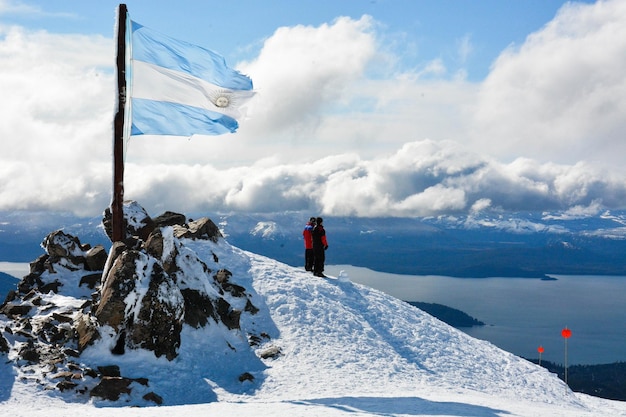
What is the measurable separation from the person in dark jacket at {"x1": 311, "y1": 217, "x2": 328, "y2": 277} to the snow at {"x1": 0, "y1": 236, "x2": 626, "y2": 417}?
62 cm

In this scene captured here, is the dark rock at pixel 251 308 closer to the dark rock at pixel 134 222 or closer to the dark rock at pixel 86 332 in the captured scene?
the dark rock at pixel 134 222

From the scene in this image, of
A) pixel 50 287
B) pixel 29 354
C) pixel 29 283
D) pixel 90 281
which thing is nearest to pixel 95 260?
pixel 90 281

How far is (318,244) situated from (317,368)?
29.0ft

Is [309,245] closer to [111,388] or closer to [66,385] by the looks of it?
[111,388]

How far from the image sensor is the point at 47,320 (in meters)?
15.5

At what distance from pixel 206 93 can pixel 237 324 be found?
8.56 meters

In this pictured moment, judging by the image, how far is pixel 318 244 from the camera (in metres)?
24.8

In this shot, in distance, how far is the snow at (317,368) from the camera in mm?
11953

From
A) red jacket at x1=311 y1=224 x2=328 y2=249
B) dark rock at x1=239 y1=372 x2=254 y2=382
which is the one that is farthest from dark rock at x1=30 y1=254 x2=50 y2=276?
red jacket at x1=311 y1=224 x2=328 y2=249

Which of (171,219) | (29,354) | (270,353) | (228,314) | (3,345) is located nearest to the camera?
(29,354)

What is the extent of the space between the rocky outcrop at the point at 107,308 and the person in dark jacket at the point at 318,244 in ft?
16.4

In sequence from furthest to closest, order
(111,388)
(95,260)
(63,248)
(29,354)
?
1. (95,260)
2. (63,248)
3. (29,354)
4. (111,388)

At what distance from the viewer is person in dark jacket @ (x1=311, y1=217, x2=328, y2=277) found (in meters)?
24.7

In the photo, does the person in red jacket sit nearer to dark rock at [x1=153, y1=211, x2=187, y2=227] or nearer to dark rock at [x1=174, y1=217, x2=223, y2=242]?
dark rock at [x1=174, y1=217, x2=223, y2=242]
